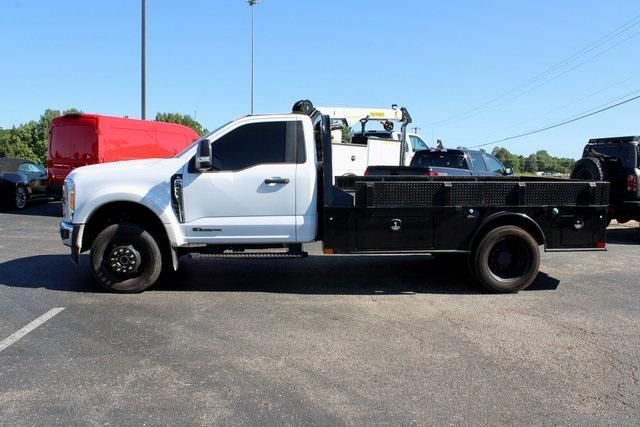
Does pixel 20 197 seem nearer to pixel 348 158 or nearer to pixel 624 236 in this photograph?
pixel 348 158

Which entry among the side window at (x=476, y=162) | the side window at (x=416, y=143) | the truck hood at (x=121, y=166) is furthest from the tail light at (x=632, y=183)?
the side window at (x=416, y=143)

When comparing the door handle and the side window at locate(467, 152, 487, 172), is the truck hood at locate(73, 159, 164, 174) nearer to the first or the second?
the door handle

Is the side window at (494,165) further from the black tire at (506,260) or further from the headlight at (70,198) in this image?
the headlight at (70,198)

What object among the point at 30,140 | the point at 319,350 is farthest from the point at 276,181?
the point at 30,140

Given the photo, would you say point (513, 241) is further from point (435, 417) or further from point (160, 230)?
point (160, 230)

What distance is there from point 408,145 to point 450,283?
1263 centimetres

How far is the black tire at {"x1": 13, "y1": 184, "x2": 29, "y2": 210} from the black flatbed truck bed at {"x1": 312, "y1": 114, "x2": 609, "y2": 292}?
43.7 ft

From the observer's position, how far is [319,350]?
4.70m

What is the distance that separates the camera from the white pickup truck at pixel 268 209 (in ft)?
21.0

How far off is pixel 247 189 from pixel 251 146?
0.54 metres

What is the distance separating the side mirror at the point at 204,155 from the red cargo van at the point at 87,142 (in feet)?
Answer: 29.9

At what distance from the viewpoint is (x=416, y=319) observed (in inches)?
222

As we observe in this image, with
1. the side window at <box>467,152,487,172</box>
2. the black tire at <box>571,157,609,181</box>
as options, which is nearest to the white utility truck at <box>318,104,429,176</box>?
the side window at <box>467,152,487,172</box>

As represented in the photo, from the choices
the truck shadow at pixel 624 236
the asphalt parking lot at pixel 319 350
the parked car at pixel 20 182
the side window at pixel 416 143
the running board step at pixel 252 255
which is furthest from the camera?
the side window at pixel 416 143
